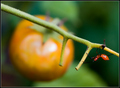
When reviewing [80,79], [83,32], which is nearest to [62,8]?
[83,32]

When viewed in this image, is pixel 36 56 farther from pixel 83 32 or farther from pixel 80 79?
pixel 83 32

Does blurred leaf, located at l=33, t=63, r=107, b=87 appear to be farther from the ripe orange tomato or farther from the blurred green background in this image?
the ripe orange tomato

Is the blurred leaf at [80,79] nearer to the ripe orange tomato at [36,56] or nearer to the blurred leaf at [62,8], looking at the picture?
the blurred leaf at [62,8]

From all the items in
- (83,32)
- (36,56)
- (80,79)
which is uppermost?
(36,56)

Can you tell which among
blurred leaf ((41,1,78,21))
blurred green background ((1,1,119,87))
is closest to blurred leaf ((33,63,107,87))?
blurred green background ((1,1,119,87))

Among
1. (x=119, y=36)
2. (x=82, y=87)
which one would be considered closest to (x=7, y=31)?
(x=82, y=87)

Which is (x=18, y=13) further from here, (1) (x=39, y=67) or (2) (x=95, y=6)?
(2) (x=95, y=6)
